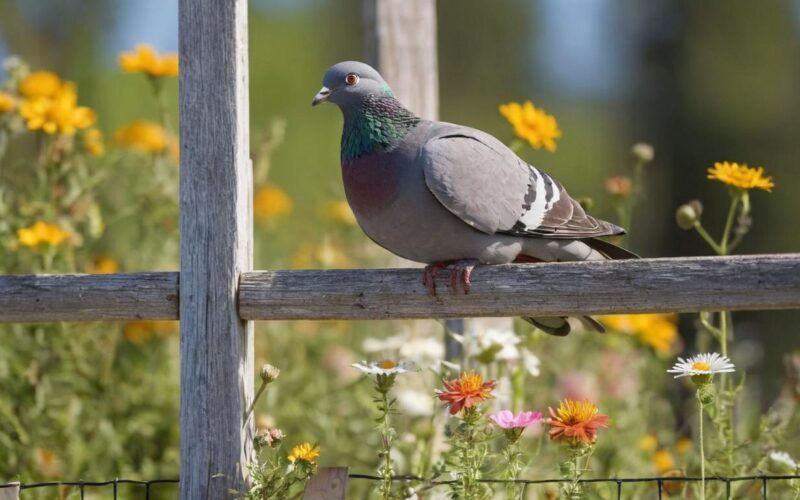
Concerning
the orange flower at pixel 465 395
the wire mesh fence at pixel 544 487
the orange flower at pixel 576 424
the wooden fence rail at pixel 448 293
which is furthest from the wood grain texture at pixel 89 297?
the orange flower at pixel 576 424

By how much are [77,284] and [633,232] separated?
5.87 m

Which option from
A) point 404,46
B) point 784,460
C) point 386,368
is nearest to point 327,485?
point 386,368

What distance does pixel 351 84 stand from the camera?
244 cm

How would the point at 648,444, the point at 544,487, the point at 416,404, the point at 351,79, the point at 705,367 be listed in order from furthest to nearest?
the point at 648,444 → the point at 416,404 → the point at 544,487 → the point at 351,79 → the point at 705,367

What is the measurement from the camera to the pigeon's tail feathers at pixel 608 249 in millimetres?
2473

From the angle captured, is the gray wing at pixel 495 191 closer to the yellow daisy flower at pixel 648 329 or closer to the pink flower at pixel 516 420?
the pink flower at pixel 516 420

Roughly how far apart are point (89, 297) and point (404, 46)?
178cm

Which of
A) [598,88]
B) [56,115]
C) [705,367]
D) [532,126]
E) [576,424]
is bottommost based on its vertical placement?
[576,424]

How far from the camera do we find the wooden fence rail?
77.8 inches

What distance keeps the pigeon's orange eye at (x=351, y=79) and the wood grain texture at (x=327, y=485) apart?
95cm

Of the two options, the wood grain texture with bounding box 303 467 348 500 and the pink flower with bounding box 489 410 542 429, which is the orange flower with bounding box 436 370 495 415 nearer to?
the pink flower with bounding box 489 410 542 429

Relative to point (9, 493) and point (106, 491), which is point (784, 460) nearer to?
point (9, 493)

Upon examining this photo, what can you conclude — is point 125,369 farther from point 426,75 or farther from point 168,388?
point 426,75

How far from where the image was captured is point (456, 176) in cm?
231
